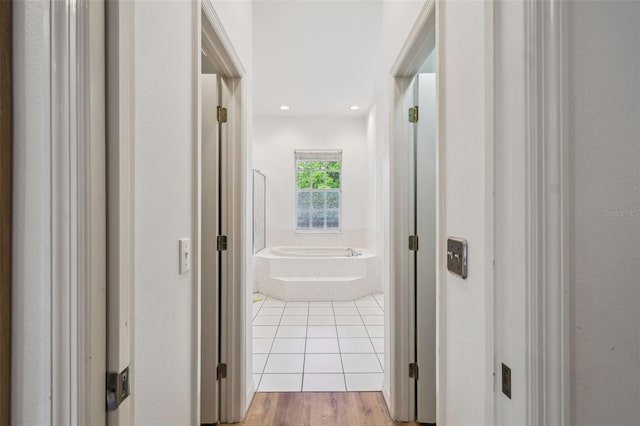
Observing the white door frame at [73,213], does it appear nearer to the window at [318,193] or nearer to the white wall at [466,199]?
the white wall at [466,199]

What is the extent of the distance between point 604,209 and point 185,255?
1.11 m

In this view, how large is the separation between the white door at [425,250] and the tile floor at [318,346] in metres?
0.49

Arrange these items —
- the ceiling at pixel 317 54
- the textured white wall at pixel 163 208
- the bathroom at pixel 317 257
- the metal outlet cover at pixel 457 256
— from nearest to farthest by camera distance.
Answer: the textured white wall at pixel 163 208, the metal outlet cover at pixel 457 256, the bathroom at pixel 317 257, the ceiling at pixel 317 54

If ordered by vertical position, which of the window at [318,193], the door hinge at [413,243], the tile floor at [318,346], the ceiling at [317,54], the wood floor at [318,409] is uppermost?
the ceiling at [317,54]

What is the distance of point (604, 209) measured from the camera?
602 millimetres

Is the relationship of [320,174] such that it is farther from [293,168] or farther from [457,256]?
[457,256]

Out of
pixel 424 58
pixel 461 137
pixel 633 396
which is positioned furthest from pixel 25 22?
pixel 424 58

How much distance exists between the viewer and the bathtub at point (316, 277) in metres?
4.41

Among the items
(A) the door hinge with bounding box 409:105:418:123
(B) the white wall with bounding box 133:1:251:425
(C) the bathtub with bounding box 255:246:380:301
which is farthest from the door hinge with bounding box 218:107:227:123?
(C) the bathtub with bounding box 255:246:380:301

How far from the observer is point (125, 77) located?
0.63m

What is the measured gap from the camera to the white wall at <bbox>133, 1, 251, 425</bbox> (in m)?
0.82

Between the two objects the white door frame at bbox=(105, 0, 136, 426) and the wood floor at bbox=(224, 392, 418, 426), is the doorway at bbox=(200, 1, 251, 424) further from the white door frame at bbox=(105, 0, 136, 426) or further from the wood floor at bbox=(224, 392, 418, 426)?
the white door frame at bbox=(105, 0, 136, 426)

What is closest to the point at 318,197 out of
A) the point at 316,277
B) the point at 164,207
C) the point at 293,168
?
the point at 293,168

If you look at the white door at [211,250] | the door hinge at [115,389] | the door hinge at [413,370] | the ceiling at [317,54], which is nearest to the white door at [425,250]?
the door hinge at [413,370]
